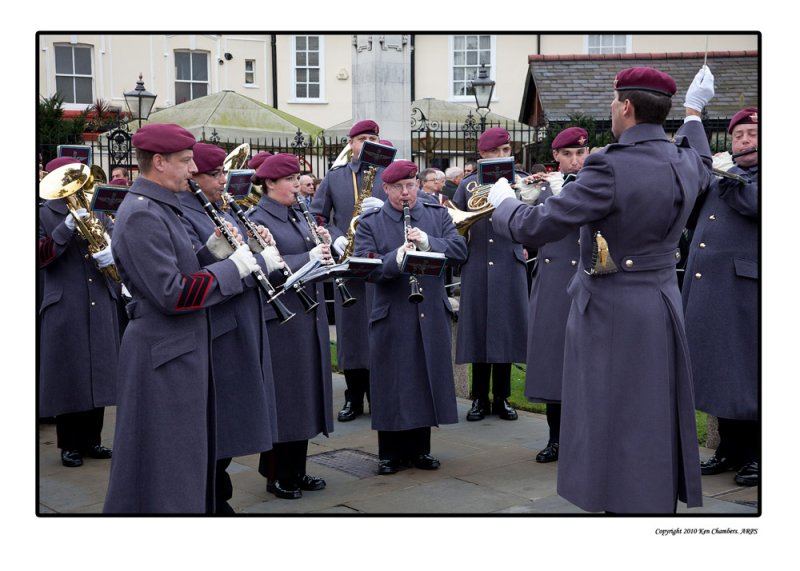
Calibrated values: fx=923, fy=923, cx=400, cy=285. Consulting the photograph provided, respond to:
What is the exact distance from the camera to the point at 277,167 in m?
5.79

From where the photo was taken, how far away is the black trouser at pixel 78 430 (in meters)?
6.85

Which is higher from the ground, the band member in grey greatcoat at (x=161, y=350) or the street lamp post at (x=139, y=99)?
the street lamp post at (x=139, y=99)

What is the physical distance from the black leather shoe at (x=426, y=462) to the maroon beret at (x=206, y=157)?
2555mm

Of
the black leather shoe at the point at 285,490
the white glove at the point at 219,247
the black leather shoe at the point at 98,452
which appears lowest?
the black leather shoe at the point at 98,452

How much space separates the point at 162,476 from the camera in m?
4.37

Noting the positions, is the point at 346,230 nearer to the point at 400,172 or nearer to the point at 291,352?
the point at 400,172

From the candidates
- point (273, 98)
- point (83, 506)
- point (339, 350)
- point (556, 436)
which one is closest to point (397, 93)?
point (339, 350)

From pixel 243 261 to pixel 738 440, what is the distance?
3.55 meters

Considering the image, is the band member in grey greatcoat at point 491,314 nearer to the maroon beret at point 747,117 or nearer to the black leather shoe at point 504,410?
the black leather shoe at point 504,410

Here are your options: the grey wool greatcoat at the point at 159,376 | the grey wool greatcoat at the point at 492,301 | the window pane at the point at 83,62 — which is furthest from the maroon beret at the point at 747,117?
the window pane at the point at 83,62

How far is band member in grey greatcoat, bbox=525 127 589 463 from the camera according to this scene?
6520 millimetres

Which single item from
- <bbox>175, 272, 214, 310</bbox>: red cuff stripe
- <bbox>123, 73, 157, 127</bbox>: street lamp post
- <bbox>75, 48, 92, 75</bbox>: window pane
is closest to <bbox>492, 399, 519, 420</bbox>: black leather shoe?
<bbox>175, 272, 214, 310</bbox>: red cuff stripe

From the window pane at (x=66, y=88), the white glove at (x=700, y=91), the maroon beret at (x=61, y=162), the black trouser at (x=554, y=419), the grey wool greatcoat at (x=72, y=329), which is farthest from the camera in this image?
the window pane at (x=66, y=88)

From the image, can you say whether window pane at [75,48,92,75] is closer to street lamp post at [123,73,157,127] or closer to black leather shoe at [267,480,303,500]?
street lamp post at [123,73,157,127]
